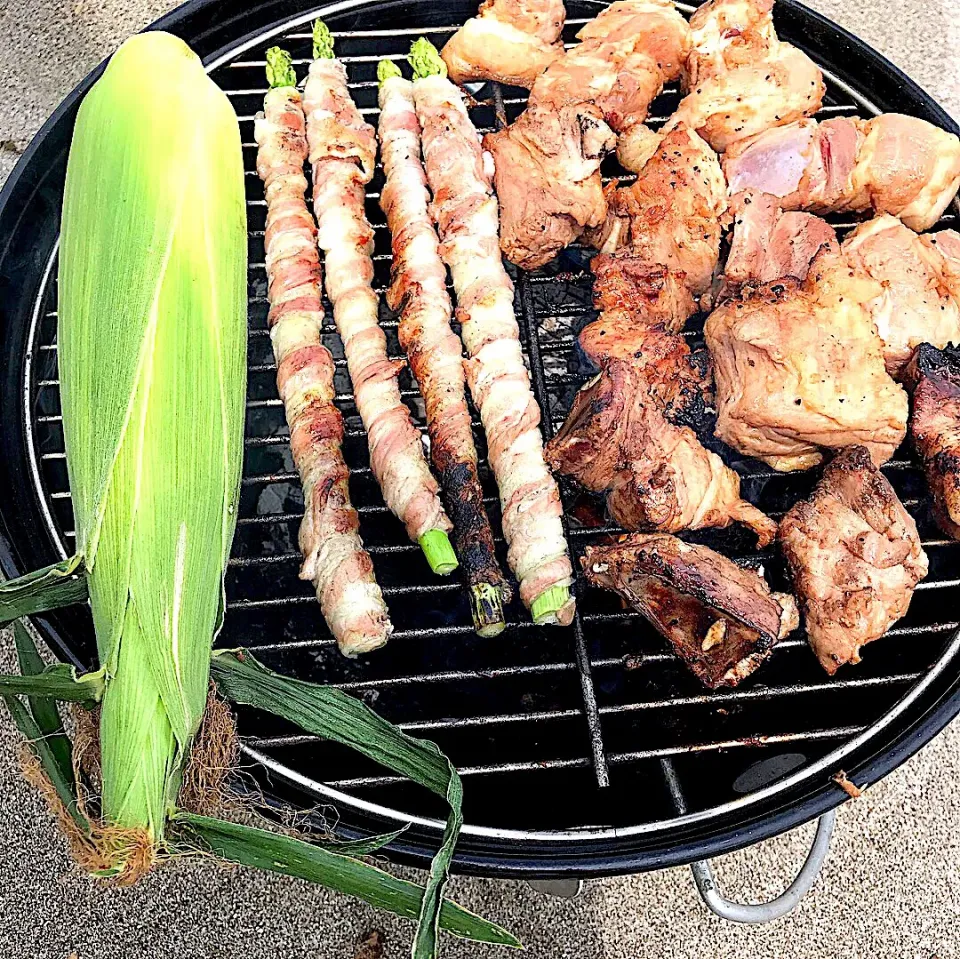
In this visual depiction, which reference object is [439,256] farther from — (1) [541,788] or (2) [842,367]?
(1) [541,788]

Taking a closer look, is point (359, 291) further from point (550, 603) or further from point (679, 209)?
point (550, 603)

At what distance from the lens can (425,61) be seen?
3020 millimetres

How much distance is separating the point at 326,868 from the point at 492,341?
150 cm

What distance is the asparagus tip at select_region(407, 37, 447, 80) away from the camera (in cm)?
302

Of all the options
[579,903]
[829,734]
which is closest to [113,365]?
[829,734]

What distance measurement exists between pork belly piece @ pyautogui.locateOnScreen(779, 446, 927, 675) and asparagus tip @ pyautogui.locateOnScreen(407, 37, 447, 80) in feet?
6.14

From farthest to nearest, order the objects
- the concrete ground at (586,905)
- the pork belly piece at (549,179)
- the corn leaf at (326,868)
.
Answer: the concrete ground at (586,905) → the pork belly piece at (549,179) → the corn leaf at (326,868)

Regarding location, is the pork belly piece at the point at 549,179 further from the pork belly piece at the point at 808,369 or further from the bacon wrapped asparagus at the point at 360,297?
the pork belly piece at the point at 808,369

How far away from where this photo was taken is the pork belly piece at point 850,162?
2850mm

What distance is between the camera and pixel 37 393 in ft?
8.83

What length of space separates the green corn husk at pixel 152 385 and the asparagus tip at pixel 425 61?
29.2 inches

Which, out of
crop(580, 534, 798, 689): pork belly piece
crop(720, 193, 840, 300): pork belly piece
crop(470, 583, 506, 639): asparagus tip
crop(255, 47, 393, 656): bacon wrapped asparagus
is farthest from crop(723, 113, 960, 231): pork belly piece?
crop(470, 583, 506, 639): asparagus tip

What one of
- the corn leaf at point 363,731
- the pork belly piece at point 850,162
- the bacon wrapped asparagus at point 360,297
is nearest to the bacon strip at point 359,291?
the bacon wrapped asparagus at point 360,297

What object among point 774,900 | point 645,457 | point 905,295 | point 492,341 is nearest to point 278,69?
point 492,341
